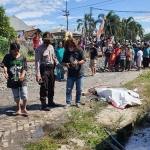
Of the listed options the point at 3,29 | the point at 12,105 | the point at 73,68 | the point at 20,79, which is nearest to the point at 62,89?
the point at 12,105

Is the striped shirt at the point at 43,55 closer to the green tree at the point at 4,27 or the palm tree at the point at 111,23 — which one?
the green tree at the point at 4,27

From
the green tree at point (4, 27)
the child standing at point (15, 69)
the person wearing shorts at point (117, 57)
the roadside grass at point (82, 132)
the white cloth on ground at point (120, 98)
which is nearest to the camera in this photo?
the roadside grass at point (82, 132)

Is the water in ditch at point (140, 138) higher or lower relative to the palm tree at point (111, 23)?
lower

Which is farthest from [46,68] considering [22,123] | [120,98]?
[120,98]

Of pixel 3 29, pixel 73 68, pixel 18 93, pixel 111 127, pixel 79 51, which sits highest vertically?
pixel 3 29

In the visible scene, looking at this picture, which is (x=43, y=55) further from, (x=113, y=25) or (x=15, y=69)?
(x=113, y=25)

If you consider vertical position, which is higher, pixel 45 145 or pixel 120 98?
pixel 120 98

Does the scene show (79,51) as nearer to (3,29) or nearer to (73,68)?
(73,68)

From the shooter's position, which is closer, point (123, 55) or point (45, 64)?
point (45, 64)

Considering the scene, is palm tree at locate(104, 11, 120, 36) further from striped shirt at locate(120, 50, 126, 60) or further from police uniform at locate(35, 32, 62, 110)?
police uniform at locate(35, 32, 62, 110)

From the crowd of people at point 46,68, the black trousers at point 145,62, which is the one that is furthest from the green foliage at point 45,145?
the black trousers at point 145,62

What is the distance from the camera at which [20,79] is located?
17.4 ft

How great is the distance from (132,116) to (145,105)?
1.08 meters

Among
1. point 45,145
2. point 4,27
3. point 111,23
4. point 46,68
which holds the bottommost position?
point 45,145
